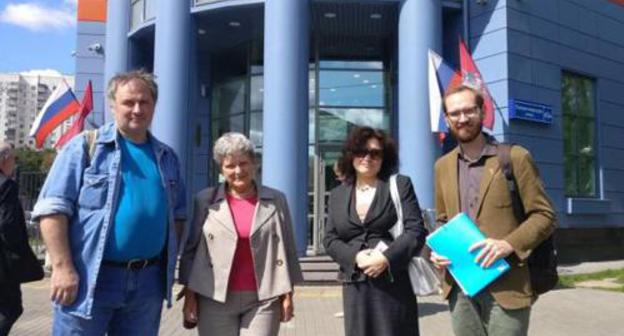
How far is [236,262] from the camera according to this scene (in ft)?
11.5

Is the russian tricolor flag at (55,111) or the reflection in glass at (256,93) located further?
the reflection in glass at (256,93)

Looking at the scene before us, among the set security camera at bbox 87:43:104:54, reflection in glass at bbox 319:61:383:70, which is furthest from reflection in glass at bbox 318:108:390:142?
security camera at bbox 87:43:104:54

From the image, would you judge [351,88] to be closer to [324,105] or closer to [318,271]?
[324,105]

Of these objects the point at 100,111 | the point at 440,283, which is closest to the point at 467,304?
the point at 440,283

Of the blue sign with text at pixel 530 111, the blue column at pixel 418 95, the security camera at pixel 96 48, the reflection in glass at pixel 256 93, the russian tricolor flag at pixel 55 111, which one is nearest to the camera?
the blue column at pixel 418 95

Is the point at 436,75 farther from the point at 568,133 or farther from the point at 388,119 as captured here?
the point at 568,133

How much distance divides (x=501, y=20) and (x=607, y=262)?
6.95 m

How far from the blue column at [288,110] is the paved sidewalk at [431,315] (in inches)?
85.2

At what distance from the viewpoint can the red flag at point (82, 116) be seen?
1568cm

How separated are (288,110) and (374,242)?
876 cm

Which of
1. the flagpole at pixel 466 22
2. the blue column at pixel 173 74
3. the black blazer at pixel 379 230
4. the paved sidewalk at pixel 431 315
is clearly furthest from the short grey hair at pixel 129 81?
the flagpole at pixel 466 22

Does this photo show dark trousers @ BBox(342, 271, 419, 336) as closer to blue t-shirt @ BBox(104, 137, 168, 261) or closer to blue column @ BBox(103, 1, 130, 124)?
blue t-shirt @ BBox(104, 137, 168, 261)

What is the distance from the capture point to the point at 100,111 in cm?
1758

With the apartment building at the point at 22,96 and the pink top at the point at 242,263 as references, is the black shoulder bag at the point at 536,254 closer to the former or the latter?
the pink top at the point at 242,263
